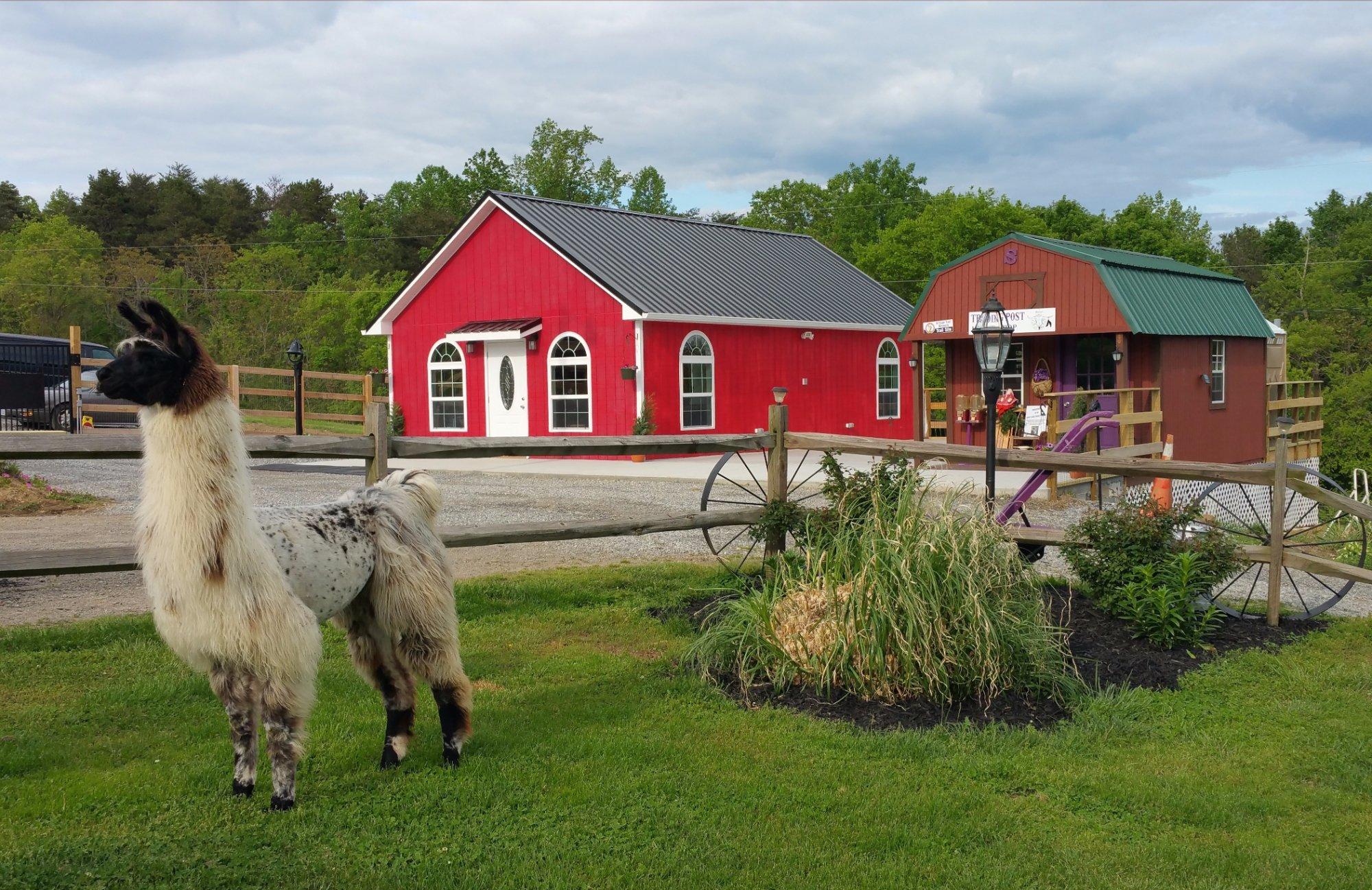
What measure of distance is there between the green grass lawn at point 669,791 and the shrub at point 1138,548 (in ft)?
2.99

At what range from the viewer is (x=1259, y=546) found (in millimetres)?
7727

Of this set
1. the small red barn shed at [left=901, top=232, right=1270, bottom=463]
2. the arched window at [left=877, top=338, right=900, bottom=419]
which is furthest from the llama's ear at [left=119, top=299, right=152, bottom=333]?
the arched window at [left=877, top=338, right=900, bottom=419]

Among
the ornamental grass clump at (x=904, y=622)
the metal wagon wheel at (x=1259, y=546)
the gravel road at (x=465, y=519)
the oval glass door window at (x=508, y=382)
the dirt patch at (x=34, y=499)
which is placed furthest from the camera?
the oval glass door window at (x=508, y=382)

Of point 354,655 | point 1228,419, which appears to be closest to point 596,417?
point 1228,419

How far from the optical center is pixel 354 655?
4.73 m

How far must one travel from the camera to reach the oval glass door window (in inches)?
864

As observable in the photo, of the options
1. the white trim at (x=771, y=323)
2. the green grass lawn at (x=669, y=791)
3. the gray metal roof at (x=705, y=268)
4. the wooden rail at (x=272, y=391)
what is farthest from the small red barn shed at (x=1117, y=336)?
the green grass lawn at (x=669, y=791)

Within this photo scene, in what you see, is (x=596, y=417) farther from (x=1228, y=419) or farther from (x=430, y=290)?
(x=1228, y=419)

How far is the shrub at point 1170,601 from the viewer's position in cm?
663

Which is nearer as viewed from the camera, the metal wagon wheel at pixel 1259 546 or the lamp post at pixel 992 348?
the metal wagon wheel at pixel 1259 546

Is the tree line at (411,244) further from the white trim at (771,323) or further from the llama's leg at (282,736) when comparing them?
the llama's leg at (282,736)

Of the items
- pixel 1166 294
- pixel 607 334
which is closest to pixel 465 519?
pixel 607 334

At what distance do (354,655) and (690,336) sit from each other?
1675cm

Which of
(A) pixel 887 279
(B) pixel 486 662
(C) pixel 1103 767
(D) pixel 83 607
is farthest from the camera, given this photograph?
(A) pixel 887 279
